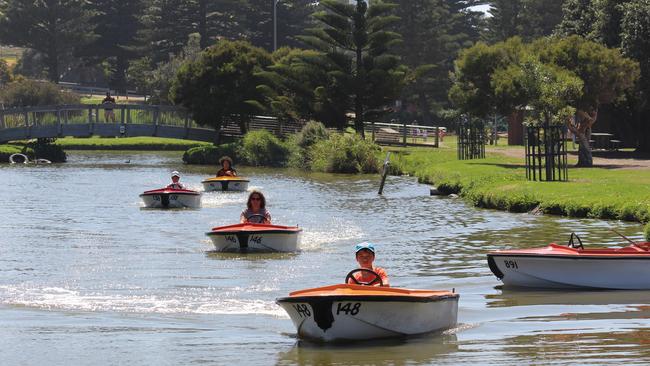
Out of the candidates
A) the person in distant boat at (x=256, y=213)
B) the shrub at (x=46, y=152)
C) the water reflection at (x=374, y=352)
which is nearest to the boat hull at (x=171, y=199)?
the person in distant boat at (x=256, y=213)

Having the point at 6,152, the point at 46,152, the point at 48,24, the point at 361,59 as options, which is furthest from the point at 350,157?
the point at 48,24

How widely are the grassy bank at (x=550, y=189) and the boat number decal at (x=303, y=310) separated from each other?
699 inches

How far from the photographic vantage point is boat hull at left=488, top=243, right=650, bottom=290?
23016mm

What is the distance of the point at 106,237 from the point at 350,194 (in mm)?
16240

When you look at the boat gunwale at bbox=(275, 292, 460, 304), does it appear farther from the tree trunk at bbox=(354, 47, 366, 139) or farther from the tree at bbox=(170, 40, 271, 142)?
the tree at bbox=(170, 40, 271, 142)

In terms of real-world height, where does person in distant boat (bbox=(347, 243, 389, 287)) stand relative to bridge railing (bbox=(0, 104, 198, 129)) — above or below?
below

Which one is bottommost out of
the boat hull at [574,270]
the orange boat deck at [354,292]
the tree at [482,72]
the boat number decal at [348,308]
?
the boat hull at [574,270]

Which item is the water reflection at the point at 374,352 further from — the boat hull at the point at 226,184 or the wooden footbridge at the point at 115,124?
the wooden footbridge at the point at 115,124

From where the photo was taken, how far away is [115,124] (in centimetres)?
8075

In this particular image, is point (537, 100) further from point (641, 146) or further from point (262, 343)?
point (262, 343)

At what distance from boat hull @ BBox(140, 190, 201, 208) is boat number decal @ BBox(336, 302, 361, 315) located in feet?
79.8

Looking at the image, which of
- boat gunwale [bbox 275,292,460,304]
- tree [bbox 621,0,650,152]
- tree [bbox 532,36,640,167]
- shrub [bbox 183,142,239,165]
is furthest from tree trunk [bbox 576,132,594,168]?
boat gunwale [bbox 275,292,460,304]

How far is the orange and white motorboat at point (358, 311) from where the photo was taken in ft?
58.0

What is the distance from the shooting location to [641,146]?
64312 mm
